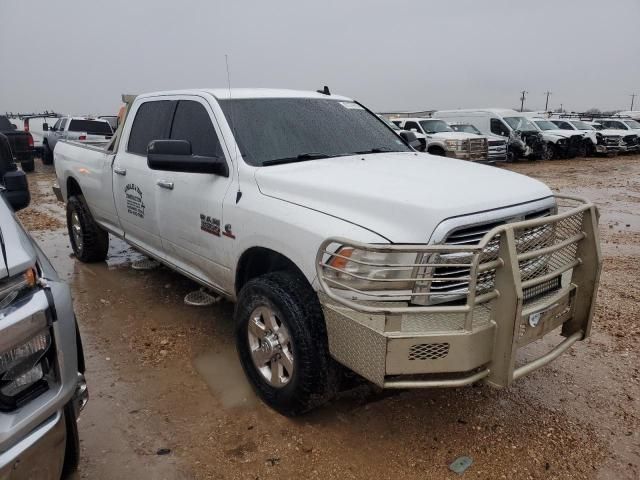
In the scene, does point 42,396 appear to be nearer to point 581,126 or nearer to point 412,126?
point 412,126

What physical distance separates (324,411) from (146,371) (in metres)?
1.32

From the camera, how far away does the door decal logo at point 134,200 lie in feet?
14.4

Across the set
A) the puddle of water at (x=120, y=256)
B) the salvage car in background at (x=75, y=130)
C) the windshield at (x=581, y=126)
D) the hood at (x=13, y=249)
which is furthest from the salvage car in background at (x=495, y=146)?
the hood at (x=13, y=249)

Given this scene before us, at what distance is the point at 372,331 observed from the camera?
7.43 feet

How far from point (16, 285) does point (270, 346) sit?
1.45 m

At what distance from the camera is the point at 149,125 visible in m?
4.50

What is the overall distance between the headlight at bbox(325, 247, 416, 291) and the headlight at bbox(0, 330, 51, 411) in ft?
3.87

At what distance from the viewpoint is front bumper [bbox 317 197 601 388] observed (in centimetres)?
225

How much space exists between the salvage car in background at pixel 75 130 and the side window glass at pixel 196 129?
540 inches

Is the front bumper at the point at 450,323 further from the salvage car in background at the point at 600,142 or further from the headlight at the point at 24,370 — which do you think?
the salvage car in background at the point at 600,142

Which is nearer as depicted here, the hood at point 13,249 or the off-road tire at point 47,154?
the hood at point 13,249

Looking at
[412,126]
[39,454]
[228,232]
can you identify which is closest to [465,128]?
[412,126]

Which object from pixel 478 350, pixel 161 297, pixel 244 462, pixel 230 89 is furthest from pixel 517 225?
pixel 161 297

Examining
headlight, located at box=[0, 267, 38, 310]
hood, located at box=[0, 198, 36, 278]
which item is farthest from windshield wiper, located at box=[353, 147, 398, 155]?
headlight, located at box=[0, 267, 38, 310]
